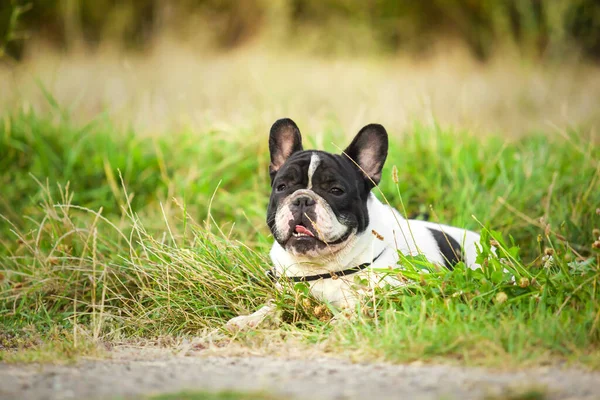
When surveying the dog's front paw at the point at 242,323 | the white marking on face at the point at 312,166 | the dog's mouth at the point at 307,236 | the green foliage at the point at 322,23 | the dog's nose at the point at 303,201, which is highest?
the green foliage at the point at 322,23

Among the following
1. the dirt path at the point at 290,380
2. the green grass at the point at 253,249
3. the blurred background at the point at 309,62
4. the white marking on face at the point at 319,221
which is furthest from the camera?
the blurred background at the point at 309,62

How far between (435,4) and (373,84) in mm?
5946

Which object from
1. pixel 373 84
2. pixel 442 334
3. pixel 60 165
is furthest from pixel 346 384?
pixel 373 84

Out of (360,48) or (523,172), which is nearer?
(523,172)

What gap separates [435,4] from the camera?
1479 cm

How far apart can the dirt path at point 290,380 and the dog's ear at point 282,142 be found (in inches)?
63.6

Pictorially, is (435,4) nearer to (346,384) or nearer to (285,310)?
(285,310)

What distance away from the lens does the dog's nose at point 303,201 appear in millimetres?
3688

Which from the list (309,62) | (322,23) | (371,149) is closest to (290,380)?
(371,149)

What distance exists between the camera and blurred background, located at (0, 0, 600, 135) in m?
7.76

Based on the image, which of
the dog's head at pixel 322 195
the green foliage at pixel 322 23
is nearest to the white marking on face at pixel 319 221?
the dog's head at pixel 322 195

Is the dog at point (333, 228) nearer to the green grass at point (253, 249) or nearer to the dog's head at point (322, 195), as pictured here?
the dog's head at point (322, 195)

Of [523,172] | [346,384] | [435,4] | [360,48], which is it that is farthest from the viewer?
[435,4]

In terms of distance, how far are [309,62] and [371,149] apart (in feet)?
25.6
